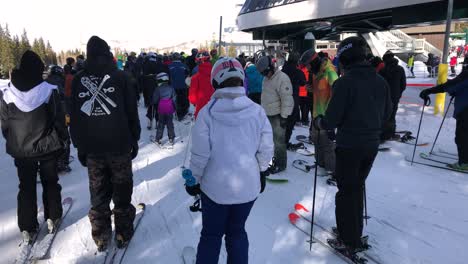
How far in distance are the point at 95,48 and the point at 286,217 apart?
2.83 metres

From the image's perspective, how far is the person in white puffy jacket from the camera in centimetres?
233

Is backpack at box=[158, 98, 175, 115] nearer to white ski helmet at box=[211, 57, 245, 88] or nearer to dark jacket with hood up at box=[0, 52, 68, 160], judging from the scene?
dark jacket with hood up at box=[0, 52, 68, 160]

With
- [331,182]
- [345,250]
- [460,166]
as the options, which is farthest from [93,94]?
[460,166]

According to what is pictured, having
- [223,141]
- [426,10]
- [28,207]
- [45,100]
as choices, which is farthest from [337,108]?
[426,10]

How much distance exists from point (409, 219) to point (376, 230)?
58 centimetres

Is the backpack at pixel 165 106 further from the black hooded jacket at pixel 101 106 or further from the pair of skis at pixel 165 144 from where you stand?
the black hooded jacket at pixel 101 106

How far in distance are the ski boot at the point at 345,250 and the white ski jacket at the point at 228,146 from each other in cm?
137

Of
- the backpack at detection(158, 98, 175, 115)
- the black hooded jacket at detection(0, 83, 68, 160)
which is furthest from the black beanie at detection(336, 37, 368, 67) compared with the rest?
the backpack at detection(158, 98, 175, 115)

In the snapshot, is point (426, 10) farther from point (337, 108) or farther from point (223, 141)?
point (223, 141)

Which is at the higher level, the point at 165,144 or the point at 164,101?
the point at 164,101

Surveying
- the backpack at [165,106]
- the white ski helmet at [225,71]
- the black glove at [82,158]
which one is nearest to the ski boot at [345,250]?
the white ski helmet at [225,71]

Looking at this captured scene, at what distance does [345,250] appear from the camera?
3.24m

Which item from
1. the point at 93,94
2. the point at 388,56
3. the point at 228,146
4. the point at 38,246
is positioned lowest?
the point at 38,246

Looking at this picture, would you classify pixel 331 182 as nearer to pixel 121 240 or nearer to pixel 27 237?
pixel 121 240
